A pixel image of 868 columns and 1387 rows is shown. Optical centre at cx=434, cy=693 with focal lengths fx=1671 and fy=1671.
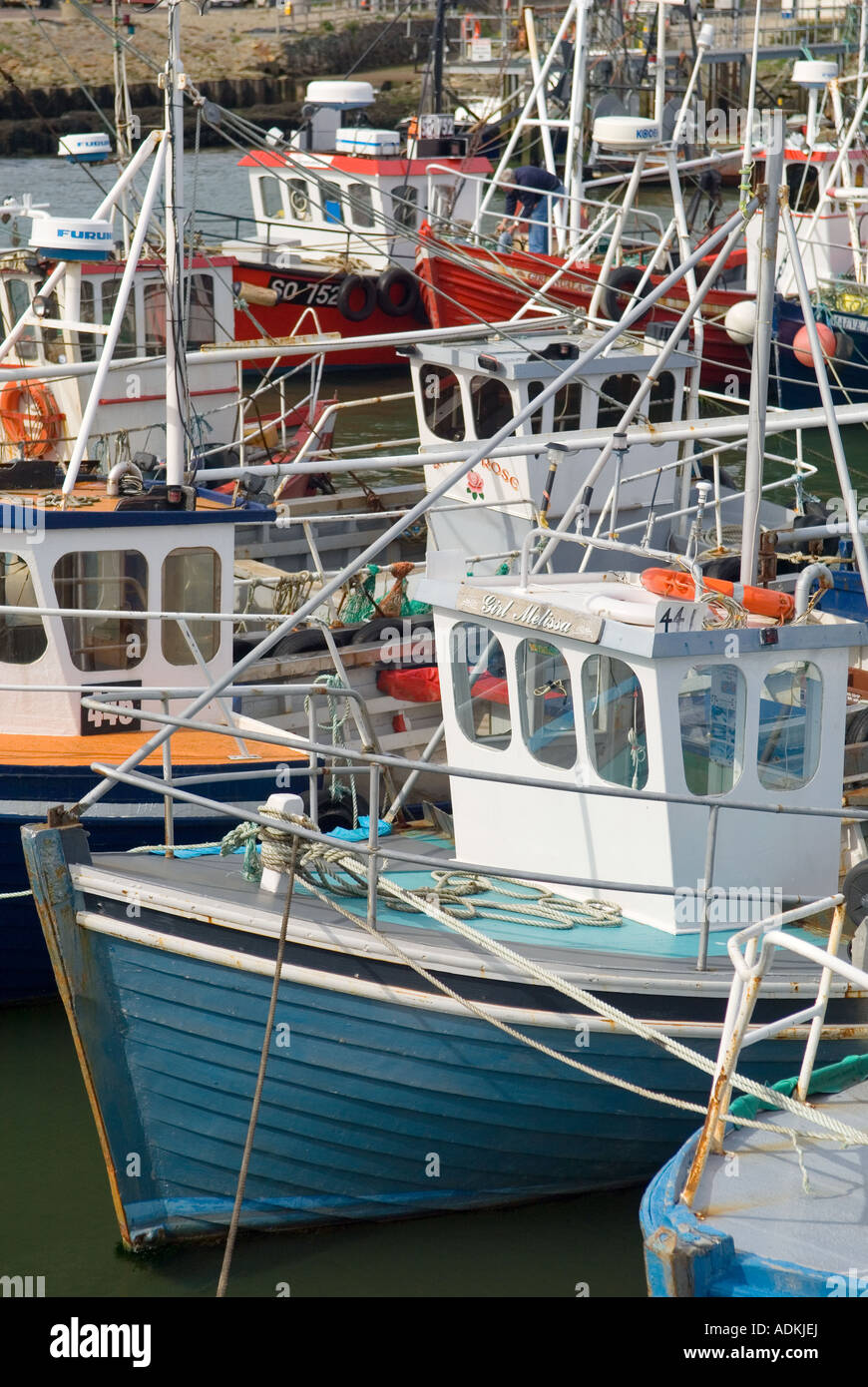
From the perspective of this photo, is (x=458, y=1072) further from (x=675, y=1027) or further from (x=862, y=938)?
(x=862, y=938)

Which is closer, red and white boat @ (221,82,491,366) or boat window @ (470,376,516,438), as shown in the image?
boat window @ (470,376,516,438)

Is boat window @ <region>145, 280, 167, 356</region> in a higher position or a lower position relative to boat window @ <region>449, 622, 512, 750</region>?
higher

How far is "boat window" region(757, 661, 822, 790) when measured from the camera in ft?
24.1

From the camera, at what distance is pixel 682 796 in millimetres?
6879

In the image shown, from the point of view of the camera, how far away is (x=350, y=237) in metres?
25.5

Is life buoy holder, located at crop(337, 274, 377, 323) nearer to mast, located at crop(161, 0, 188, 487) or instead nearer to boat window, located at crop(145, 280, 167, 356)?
boat window, located at crop(145, 280, 167, 356)

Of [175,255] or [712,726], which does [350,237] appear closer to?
[175,255]

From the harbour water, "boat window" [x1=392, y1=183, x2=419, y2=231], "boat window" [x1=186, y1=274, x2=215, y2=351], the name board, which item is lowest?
the harbour water

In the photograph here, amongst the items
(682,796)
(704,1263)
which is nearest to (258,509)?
(682,796)

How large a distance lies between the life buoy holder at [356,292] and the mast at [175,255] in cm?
1459

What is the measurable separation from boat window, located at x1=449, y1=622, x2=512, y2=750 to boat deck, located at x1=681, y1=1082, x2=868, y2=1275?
2269 millimetres

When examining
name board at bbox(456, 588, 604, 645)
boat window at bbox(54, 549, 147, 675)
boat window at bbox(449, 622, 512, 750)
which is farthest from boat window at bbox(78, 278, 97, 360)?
name board at bbox(456, 588, 604, 645)

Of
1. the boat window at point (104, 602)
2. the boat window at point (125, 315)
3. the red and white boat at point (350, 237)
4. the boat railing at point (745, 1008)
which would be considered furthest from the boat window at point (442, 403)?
the red and white boat at point (350, 237)

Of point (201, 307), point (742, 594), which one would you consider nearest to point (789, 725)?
point (742, 594)
